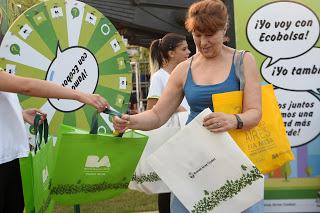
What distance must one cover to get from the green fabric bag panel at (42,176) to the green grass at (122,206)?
295cm

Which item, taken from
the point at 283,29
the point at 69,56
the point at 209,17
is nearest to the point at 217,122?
the point at 209,17

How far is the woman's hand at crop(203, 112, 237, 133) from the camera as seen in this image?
74.1 inches

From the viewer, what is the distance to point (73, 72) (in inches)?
107

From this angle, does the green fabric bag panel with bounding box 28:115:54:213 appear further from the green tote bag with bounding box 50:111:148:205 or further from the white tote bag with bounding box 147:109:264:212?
the white tote bag with bounding box 147:109:264:212

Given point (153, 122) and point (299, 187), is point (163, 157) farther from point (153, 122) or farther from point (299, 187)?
point (299, 187)

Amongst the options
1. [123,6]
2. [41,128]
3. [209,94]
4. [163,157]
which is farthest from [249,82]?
[123,6]

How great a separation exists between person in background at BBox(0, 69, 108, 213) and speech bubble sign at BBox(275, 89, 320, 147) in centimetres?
161

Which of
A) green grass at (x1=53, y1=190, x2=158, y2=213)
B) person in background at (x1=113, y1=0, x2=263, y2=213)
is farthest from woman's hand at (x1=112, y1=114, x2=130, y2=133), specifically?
green grass at (x1=53, y1=190, x2=158, y2=213)

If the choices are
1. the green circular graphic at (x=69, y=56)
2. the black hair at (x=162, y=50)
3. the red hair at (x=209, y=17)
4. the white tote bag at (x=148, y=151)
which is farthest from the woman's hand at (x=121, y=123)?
the black hair at (x=162, y=50)

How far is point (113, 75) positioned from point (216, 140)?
105 cm

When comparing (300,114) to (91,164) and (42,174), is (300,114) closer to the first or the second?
(91,164)

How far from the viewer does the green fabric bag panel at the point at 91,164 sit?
79.6 inches

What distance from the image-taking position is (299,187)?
3.40m

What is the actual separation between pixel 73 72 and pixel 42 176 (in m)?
0.80
